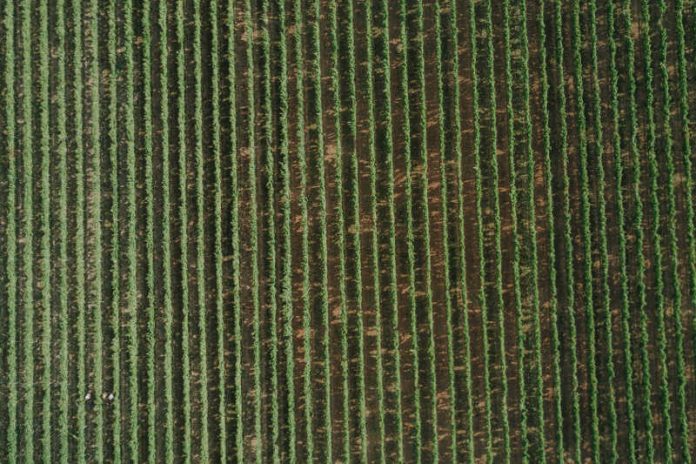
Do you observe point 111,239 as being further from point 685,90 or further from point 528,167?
point 685,90

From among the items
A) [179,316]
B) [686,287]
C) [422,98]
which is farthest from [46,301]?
[686,287]

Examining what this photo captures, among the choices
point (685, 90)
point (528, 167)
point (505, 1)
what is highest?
point (505, 1)

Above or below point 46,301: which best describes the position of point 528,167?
above

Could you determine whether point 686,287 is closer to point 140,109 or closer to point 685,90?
point 685,90

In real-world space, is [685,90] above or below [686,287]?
above

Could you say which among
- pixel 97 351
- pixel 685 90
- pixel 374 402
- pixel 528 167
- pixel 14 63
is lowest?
pixel 374 402

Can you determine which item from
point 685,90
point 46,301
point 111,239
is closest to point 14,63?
point 111,239
